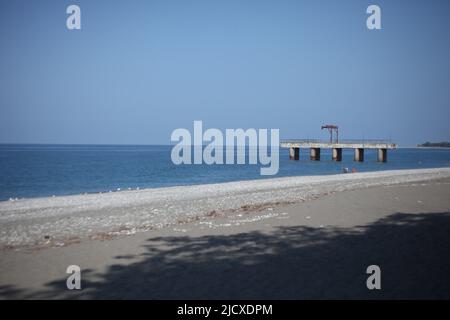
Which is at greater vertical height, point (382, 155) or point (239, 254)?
point (382, 155)

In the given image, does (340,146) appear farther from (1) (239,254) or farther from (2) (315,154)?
(1) (239,254)

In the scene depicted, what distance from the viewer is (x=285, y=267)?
6520 mm

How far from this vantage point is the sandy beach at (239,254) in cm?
560

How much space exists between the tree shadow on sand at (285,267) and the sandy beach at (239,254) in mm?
18

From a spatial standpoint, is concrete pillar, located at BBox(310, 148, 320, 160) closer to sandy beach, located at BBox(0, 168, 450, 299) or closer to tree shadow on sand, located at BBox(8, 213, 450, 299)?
sandy beach, located at BBox(0, 168, 450, 299)

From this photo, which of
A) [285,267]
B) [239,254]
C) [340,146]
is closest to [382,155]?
[340,146]

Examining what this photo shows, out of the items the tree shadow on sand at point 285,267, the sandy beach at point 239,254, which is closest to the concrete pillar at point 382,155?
the sandy beach at point 239,254

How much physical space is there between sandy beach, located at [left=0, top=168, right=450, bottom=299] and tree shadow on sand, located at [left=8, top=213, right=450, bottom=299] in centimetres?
2

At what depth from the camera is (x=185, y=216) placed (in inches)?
499

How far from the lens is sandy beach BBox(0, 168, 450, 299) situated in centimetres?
560

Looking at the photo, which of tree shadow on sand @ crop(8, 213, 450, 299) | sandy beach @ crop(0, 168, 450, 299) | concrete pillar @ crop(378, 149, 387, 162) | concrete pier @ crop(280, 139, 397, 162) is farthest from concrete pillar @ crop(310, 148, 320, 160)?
tree shadow on sand @ crop(8, 213, 450, 299)

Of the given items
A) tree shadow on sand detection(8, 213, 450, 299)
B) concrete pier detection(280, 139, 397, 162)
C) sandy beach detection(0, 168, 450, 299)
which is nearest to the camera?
tree shadow on sand detection(8, 213, 450, 299)

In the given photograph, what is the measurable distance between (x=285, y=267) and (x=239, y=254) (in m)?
1.23

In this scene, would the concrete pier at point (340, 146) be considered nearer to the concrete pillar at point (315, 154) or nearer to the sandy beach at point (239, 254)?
the concrete pillar at point (315, 154)
